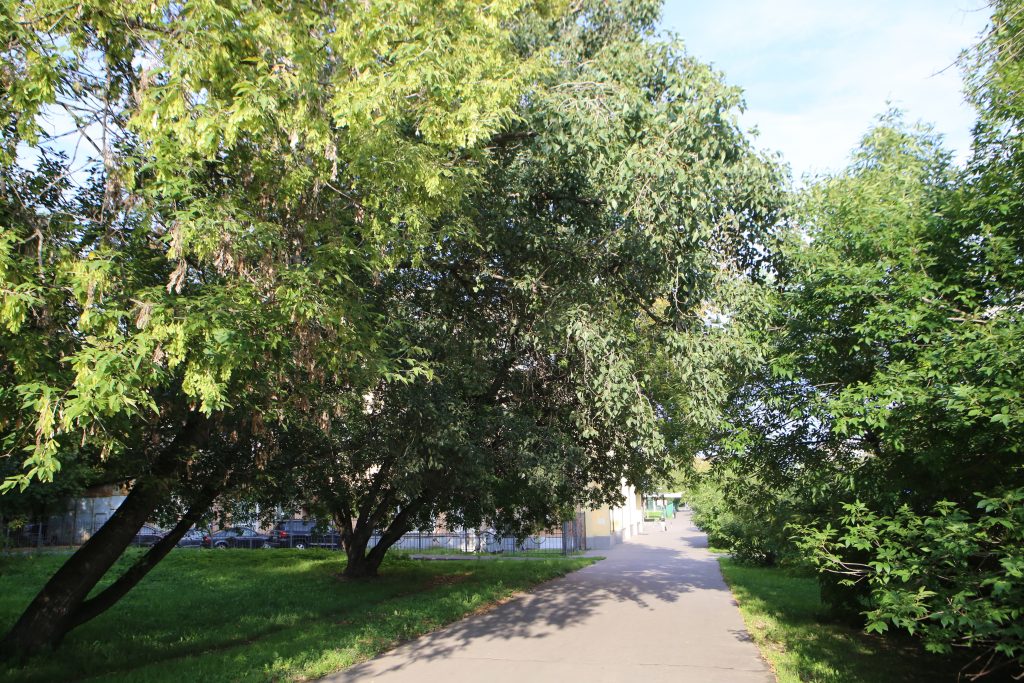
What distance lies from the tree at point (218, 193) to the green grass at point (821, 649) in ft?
19.4

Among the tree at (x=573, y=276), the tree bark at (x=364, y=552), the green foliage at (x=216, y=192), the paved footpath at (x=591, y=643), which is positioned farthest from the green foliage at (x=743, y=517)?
the green foliage at (x=216, y=192)

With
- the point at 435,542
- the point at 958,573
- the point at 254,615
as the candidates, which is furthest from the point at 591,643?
the point at 435,542

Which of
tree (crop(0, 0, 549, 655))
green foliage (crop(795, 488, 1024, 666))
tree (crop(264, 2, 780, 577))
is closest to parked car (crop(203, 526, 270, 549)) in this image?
tree (crop(264, 2, 780, 577))

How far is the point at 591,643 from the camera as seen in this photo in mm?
10445

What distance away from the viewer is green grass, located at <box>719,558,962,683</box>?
8289 mm

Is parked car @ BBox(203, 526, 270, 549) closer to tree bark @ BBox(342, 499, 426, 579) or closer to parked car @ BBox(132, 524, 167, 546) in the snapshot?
parked car @ BBox(132, 524, 167, 546)

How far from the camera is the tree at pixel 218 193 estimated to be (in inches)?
205

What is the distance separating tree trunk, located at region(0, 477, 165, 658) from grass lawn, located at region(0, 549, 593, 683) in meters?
0.31

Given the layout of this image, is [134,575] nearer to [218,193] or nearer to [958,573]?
[218,193]

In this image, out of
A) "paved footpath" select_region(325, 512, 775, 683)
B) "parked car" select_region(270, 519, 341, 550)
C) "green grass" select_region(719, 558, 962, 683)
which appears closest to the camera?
"green grass" select_region(719, 558, 962, 683)

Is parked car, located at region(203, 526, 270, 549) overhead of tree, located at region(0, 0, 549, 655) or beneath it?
beneath

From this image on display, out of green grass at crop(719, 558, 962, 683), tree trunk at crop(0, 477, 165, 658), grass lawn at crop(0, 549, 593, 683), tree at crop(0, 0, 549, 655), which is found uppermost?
tree at crop(0, 0, 549, 655)

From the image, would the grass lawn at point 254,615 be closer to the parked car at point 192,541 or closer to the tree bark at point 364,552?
the tree bark at point 364,552

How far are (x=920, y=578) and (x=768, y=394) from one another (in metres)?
3.94
